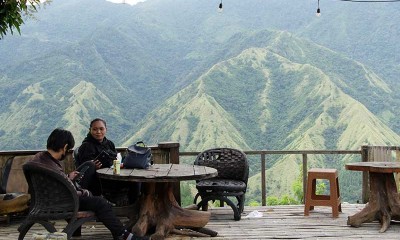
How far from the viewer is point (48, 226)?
4.34m

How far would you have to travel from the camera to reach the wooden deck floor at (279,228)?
520 cm

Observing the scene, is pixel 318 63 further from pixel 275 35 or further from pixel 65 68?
pixel 65 68

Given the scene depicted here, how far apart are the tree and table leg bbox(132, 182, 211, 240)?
6.42ft

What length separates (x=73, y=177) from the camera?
14.7 feet

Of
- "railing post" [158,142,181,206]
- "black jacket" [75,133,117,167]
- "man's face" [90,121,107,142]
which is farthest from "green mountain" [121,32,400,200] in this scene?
"man's face" [90,121,107,142]

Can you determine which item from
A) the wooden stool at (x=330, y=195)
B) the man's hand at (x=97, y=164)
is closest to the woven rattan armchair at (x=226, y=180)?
the wooden stool at (x=330, y=195)

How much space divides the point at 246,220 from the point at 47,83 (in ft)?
153

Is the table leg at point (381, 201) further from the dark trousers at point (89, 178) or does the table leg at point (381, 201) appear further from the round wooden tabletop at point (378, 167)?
the dark trousers at point (89, 178)

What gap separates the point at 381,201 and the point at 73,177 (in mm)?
3159

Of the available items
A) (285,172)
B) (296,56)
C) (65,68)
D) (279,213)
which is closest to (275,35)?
(296,56)

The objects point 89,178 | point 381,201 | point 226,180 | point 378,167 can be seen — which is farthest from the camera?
point 226,180

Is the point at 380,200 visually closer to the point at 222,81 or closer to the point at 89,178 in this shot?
the point at 89,178

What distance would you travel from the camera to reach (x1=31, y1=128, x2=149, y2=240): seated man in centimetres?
407

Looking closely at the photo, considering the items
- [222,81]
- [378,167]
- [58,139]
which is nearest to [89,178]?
[58,139]
